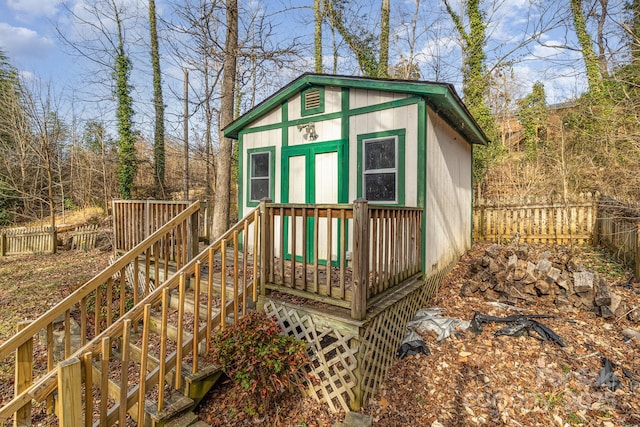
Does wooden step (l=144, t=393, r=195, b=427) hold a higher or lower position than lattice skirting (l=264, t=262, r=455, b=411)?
lower

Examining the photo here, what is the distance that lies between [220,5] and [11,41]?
17.3 metres

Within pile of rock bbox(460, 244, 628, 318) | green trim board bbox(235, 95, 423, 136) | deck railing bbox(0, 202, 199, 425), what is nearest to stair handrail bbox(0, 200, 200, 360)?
deck railing bbox(0, 202, 199, 425)

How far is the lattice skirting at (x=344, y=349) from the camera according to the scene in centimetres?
295

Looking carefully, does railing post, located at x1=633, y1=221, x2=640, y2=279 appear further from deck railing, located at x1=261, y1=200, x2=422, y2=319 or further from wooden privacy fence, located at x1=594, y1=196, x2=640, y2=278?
deck railing, located at x1=261, y1=200, x2=422, y2=319

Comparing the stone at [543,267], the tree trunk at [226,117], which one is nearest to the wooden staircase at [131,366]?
the tree trunk at [226,117]

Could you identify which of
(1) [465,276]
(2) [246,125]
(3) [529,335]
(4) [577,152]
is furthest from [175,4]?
(4) [577,152]

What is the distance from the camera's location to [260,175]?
6.79m

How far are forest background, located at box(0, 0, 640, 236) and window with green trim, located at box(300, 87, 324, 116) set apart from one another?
296cm

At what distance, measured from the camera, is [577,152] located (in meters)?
13.1

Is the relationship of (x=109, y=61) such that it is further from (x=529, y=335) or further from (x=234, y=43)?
(x=529, y=335)

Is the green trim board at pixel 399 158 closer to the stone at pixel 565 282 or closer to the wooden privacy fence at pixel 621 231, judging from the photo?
the stone at pixel 565 282

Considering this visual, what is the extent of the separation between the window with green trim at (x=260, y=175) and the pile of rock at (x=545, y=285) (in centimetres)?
428

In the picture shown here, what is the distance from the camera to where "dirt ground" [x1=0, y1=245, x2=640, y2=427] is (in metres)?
2.83

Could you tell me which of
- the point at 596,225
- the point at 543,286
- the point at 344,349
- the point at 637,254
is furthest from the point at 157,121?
the point at 596,225
